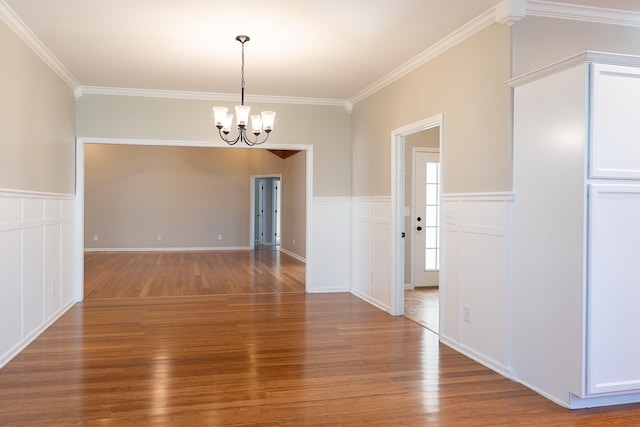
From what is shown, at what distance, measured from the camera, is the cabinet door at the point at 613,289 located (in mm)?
2873

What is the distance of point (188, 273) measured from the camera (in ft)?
28.0

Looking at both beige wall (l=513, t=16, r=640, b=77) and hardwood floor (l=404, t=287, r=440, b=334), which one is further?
hardwood floor (l=404, t=287, r=440, b=334)

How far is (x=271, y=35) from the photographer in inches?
166

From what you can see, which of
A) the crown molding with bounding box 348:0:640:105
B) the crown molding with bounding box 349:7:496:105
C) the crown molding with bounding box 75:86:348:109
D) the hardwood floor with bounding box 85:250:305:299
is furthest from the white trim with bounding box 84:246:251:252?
the crown molding with bounding box 348:0:640:105

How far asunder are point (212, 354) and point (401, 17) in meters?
3.07

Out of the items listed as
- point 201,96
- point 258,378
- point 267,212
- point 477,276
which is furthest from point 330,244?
point 267,212

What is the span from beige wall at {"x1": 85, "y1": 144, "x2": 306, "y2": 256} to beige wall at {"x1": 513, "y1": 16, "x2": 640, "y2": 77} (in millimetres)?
8522

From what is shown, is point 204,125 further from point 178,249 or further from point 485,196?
point 178,249

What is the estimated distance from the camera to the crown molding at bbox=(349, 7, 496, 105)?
373 centimetres

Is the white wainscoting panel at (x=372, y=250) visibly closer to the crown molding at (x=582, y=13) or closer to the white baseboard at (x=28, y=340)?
the crown molding at (x=582, y=13)

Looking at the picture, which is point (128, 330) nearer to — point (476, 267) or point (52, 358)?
point (52, 358)

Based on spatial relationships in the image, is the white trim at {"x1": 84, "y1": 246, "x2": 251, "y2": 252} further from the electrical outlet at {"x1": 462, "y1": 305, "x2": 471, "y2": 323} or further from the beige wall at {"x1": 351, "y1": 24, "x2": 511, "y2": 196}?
the electrical outlet at {"x1": 462, "y1": 305, "x2": 471, "y2": 323}

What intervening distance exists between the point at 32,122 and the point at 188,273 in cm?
461

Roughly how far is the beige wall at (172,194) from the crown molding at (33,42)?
22.2 feet
